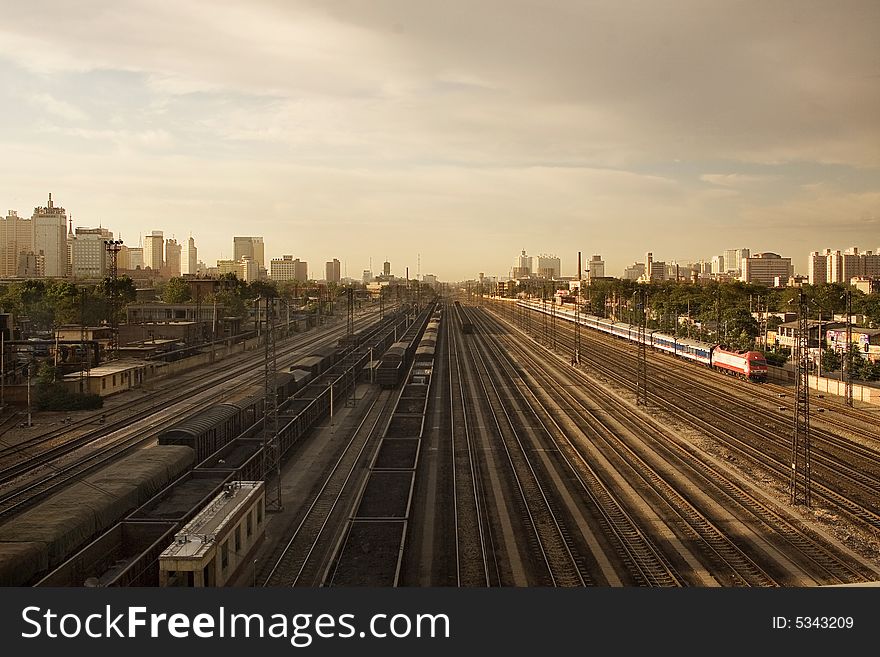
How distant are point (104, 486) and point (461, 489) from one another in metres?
11.4

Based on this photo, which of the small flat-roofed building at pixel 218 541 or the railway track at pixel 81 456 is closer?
the small flat-roofed building at pixel 218 541

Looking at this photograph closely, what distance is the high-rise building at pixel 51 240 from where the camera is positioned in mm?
165625

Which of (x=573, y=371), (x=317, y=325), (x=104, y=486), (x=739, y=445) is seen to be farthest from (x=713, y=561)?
(x=317, y=325)

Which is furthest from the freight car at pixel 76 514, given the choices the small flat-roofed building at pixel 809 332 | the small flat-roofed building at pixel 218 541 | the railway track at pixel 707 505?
the small flat-roofed building at pixel 809 332

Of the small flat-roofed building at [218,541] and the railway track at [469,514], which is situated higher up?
the small flat-roofed building at [218,541]

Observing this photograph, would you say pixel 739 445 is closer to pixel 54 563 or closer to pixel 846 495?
pixel 846 495

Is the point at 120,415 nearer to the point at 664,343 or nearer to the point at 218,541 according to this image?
the point at 218,541

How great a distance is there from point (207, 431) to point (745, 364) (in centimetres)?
3855

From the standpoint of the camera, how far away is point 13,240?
174125 mm

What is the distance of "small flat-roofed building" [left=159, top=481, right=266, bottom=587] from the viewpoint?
13070 mm

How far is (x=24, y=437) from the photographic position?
1236 inches

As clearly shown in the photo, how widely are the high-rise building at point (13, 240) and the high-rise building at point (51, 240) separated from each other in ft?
10.4

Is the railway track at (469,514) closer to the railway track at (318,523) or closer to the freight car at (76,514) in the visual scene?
the railway track at (318,523)

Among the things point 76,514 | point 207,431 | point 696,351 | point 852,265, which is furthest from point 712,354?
point 852,265
